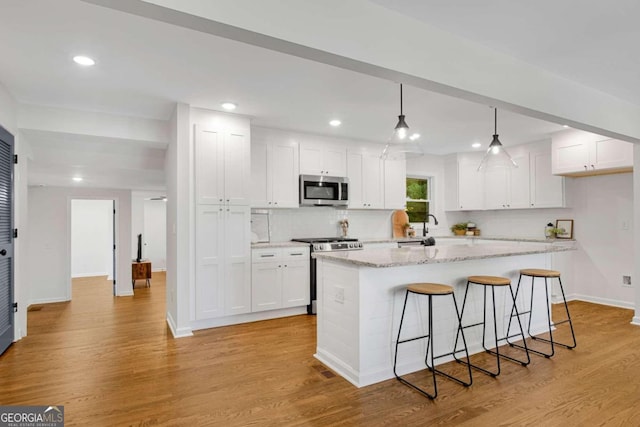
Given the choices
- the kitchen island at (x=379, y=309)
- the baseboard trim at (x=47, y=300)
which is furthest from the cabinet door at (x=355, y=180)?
the baseboard trim at (x=47, y=300)

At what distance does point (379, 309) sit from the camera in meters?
2.74

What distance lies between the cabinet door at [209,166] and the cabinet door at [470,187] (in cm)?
445

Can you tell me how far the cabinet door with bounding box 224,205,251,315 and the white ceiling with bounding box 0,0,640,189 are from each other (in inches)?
48.0

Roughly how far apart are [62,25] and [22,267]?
2818 mm

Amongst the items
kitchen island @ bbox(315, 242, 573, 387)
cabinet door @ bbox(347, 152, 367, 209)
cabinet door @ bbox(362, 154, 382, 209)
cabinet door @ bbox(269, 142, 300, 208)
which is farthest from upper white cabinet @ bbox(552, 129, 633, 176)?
cabinet door @ bbox(269, 142, 300, 208)

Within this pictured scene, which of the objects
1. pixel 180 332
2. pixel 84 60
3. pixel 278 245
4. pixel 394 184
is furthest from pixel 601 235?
pixel 84 60

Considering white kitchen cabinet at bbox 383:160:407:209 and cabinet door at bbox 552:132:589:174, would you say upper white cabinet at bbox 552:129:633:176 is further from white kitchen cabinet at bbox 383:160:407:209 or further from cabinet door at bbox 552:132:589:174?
white kitchen cabinet at bbox 383:160:407:209

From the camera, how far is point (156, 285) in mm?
7379

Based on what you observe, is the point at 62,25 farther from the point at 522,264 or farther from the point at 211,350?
the point at 522,264

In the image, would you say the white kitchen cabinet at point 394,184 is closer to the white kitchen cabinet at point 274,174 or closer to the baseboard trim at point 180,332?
the white kitchen cabinet at point 274,174

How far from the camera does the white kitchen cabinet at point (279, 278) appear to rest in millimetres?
4363

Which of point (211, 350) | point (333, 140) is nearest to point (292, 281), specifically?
point (211, 350)

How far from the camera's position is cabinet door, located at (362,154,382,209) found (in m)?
5.66

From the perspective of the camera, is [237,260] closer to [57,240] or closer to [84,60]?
[84,60]
